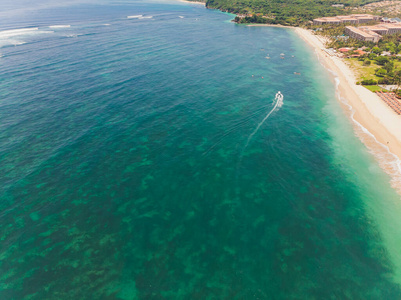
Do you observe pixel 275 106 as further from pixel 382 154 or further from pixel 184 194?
pixel 184 194

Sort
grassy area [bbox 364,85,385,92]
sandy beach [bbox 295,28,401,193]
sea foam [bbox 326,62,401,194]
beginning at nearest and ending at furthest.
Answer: sea foam [bbox 326,62,401,194]
sandy beach [bbox 295,28,401,193]
grassy area [bbox 364,85,385,92]

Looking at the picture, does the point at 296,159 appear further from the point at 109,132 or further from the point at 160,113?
the point at 109,132

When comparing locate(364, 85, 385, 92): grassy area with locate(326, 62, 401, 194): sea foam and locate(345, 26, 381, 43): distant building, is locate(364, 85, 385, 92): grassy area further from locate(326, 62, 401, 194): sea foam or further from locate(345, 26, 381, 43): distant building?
locate(345, 26, 381, 43): distant building

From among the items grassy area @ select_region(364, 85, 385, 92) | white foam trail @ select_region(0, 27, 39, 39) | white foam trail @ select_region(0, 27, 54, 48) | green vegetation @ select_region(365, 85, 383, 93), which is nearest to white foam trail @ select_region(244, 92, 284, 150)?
green vegetation @ select_region(365, 85, 383, 93)

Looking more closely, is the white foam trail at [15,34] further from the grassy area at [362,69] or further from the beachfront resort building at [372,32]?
the beachfront resort building at [372,32]

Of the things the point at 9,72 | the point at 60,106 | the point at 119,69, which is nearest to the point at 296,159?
the point at 60,106
